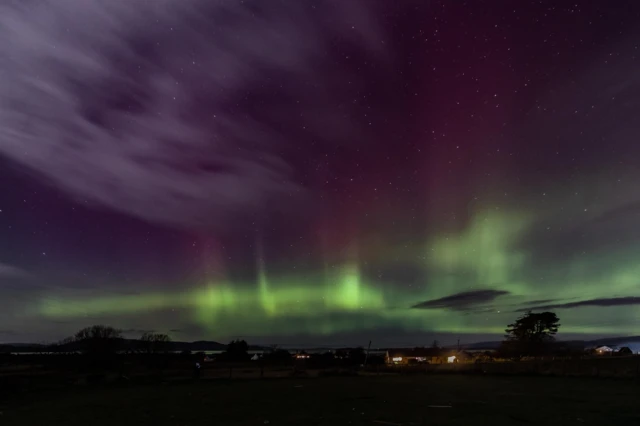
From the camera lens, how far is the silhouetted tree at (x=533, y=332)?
345 feet

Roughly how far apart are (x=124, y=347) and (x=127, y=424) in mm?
66815

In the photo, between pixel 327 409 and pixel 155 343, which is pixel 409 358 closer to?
pixel 155 343

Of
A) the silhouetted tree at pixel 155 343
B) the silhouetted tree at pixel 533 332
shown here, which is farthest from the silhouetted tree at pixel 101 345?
the silhouetted tree at pixel 533 332

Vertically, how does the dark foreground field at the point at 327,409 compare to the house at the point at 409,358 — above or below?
above

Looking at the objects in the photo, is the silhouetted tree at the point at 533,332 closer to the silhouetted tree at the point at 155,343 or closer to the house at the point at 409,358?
the house at the point at 409,358

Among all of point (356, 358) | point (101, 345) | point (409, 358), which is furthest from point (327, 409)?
point (409, 358)

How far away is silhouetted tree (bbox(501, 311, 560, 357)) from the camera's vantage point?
105 meters

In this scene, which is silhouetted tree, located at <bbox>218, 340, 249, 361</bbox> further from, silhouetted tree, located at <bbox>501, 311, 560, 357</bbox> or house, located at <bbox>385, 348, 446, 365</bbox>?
silhouetted tree, located at <bbox>501, 311, 560, 357</bbox>

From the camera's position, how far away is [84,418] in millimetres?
18031

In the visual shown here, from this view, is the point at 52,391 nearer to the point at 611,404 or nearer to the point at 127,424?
the point at 127,424

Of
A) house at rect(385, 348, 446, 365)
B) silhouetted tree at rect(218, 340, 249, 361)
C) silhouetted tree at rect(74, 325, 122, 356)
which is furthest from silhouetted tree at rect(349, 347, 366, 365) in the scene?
silhouetted tree at rect(74, 325, 122, 356)

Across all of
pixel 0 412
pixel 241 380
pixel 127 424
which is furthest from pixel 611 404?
pixel 241 380

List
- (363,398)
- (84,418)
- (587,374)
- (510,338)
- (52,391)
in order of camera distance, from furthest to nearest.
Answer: (510,338) → (587,374) → (52,391) → (363,398) → (84,418)

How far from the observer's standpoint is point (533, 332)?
113 m
